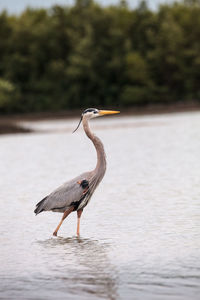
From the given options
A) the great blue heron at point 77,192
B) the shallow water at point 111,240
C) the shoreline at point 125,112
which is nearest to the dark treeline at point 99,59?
the shoreline at point 125,112

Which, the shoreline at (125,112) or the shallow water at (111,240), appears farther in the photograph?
the shoreline at (125,112)

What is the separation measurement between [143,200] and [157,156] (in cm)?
963

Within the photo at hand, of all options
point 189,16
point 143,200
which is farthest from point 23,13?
point 143,200

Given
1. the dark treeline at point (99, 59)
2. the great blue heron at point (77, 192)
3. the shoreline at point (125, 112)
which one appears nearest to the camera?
the great blue heron at point (77, 192)

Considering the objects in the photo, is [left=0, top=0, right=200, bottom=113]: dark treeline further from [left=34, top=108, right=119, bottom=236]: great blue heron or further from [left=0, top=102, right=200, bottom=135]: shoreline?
[left=34, top=108, right=119, bottom=236]: great blue heron

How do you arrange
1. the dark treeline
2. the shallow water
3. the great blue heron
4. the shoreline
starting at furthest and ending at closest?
the dark treeline < the shoreline < the great blue heron < the shallow water

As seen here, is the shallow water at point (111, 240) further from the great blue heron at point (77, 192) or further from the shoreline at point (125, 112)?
the shoreline at point (125, 112)

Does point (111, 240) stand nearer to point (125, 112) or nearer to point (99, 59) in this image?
point (125, 112)

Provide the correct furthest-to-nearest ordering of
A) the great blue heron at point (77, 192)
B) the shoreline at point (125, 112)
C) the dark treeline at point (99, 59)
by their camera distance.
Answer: the dark treeline at point (99, 59) → the shoreline at point (125, 112) → the great blue heron at point (77, 192)

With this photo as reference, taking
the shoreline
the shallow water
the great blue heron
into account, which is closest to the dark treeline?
the shoreline

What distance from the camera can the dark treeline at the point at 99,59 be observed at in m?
85.9

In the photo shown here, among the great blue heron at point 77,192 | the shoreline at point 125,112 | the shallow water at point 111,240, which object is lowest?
the shoreline at point 125,112

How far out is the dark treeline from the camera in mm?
85875

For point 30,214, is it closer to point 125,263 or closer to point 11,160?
point 125,263
